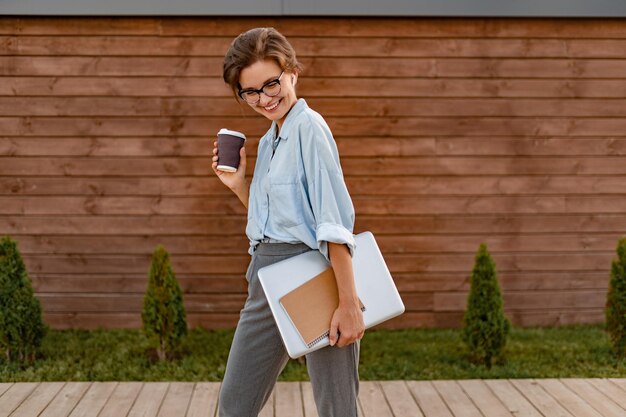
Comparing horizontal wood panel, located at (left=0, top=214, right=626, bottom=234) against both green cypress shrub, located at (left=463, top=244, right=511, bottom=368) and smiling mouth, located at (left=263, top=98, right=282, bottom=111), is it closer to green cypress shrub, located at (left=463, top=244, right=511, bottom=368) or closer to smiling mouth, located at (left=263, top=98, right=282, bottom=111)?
green cypress shrub, located at (left=463, top=244, right=511, bottom=368)

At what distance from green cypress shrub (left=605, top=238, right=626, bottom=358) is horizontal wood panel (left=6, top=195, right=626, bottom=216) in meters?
0.80

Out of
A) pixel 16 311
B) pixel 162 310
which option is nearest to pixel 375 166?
pixel 162 310

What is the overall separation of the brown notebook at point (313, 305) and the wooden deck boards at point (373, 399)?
1744 millimetres

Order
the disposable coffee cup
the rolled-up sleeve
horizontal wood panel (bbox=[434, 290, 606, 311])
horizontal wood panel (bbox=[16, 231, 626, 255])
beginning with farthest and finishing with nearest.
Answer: horizontal wood panel (bbox=[434, 290, 606, 311]), horizontal wood panel (bbox=[16, 231, 626, 255]), the disposable coffee cup, the rolled-up sleeve

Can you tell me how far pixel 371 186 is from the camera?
5.71 m

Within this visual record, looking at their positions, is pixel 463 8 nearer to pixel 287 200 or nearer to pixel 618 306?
pixel 618 306

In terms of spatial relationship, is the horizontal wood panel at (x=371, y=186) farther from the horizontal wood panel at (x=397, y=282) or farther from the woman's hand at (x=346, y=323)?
the woman's hand at (x=346, y=323)

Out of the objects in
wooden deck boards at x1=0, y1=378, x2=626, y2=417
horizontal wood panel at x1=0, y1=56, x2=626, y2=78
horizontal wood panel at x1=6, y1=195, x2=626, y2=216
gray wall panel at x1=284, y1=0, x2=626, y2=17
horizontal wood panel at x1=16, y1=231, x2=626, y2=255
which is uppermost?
gray wall panel at x1=284, y1=0, x2=626, y2=17

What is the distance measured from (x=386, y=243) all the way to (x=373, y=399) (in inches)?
70.2

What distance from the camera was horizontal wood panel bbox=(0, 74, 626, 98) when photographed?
5613 millimetres

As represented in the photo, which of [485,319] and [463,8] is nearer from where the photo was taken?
[485,319]

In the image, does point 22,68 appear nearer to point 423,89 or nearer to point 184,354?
point 184,354

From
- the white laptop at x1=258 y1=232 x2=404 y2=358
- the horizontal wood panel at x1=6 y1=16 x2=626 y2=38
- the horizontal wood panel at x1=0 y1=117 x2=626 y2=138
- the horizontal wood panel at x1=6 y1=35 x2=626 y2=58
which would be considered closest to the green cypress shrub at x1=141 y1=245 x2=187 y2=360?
the horizontal wood panel at x1=0 y1=117 x2=626 y2=138

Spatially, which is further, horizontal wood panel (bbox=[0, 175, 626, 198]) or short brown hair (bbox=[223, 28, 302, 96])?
horizontal wood panel (bbox=[0, 175, 626, 198])
